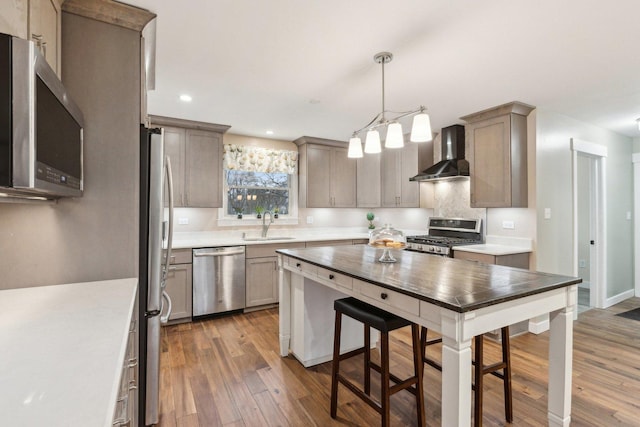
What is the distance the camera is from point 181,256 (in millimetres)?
3613

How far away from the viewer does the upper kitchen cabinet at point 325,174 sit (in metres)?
4.90

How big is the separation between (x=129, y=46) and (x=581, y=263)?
656 cm

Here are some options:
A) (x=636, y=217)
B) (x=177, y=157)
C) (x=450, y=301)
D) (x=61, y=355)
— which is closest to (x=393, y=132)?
(x=450, y=301)

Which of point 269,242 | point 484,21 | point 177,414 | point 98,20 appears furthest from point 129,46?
point 269,242

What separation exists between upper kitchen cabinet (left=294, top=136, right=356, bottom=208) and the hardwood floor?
7.11 feet

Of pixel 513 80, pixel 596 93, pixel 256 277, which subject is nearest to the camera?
pixel 513 80

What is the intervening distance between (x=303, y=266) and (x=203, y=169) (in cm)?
233

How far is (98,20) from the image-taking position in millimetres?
1769

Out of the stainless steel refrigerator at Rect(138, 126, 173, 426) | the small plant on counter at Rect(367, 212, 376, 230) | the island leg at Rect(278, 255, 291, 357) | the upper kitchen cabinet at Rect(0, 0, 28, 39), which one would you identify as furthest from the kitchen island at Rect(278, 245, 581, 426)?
the small plant on counter at Rect(367, 212, 376, 230)

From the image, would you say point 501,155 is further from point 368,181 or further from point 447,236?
point 368,181

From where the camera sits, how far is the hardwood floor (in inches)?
78.9

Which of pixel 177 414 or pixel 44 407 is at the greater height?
pixel 44 407

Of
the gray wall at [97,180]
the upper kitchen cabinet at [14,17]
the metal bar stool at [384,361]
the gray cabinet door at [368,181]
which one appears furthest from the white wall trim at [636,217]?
the upper kitchen cabinet at [14,17]

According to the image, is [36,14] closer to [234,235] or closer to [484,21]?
[484,21]
